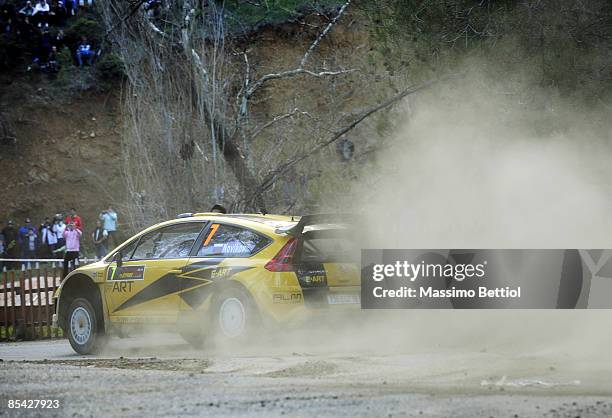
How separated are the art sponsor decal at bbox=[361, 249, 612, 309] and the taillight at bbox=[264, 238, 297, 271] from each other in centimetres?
112

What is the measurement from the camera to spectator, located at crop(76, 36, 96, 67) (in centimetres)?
4488

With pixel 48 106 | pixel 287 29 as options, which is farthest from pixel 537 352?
pixel 48 106

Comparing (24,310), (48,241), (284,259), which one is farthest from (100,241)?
(284,259)

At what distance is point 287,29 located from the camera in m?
45.4

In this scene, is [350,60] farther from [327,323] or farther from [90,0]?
[90,0]

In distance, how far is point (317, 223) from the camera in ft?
38.8

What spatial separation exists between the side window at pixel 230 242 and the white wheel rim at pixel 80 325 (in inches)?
73.5

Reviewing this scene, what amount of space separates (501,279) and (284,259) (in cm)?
230

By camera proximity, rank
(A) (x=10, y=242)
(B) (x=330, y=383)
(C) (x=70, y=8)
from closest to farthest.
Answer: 1. (B) (x=330, y=383)
2. (A) (x=10, y=242)
3. (C) (x=70, y=8)

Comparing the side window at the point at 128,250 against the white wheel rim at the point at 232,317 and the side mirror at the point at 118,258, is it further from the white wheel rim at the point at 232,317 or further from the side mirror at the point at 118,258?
the white wheel rim at the point at 232,317

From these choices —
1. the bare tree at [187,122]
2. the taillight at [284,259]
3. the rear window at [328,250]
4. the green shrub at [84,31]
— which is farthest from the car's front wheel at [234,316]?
the green shrub at [84,31]

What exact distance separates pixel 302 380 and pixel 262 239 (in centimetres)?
333

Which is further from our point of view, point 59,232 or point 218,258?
point 59,232

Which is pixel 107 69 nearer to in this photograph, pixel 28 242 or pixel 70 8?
pixel 70 8
